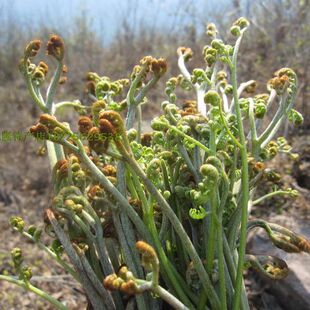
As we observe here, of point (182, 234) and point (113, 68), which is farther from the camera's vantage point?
point (113, 68)

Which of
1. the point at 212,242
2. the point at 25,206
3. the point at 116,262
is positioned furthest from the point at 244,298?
the point at 25,206

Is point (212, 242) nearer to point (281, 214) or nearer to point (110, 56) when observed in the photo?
point (281, 214)

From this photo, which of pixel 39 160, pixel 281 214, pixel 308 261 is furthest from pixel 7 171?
pixel 308 261

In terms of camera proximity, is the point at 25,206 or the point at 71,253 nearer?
the point at 71,253

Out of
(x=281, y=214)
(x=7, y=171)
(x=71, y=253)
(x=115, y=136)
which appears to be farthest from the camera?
(x=7, y=171)

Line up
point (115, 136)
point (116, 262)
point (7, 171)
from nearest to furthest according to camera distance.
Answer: point (115, 136)
point (116, 262)
point (7, 171)

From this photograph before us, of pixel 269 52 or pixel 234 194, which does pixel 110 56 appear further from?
pixel 234 194

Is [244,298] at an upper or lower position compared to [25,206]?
upper

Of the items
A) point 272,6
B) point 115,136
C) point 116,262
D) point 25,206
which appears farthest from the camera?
point 272,6

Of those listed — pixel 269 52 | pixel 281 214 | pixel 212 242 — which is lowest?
pixel 281 214
